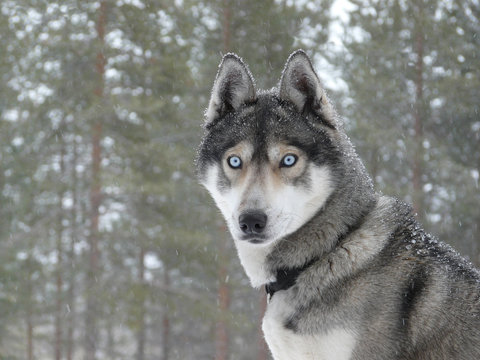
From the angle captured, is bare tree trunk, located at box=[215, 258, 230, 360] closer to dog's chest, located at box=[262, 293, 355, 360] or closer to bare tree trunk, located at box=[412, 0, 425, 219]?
bare tree trunk, located at box=[412, 0, 425, 219]

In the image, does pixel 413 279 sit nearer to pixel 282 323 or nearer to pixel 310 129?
pixel 282 323

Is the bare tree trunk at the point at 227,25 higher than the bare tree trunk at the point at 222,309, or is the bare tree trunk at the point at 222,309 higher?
the bare tree trunk at the point at 227,25

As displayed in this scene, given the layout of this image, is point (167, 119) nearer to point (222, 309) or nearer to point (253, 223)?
point (222, 309)

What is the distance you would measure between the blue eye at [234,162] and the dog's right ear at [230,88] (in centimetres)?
41

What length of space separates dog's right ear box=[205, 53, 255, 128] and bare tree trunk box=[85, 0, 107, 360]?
295 inches

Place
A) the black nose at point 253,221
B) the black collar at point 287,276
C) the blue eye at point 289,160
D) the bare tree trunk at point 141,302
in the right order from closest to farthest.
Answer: the black nose at point 253,221, the black collar at point 287,276, the blue eye at point 289,160, the bare tree trunk at point 141,302

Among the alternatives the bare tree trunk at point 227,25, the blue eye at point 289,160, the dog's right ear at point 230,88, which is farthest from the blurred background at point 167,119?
the blue eye at point 289,160

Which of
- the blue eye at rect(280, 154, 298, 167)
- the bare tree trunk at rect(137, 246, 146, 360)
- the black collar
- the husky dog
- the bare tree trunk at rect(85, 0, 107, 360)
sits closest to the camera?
the husky dog

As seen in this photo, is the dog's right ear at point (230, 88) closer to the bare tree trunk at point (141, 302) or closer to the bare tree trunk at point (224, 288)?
the bare tree trunk at point (224, 288)

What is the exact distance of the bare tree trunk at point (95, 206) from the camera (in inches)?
430

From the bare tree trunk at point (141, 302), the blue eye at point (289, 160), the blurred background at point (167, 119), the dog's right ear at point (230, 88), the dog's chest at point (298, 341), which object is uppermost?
the dog's right ear at point (230, 88)

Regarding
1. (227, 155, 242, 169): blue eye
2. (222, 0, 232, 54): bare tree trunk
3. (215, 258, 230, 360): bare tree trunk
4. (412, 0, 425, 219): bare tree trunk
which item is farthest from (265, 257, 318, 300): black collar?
(412, 0, 425, 219): bare tree trunk

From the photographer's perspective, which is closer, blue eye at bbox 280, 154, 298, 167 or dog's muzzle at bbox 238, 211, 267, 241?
dog's muzzle at bbox 238, 211, 267, 241

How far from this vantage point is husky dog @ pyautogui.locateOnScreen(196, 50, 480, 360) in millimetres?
2609
